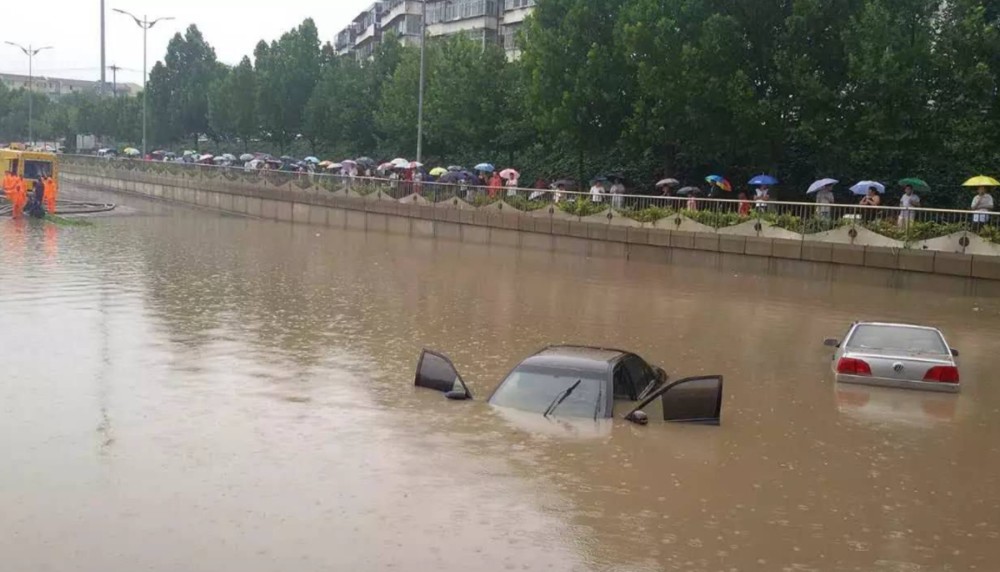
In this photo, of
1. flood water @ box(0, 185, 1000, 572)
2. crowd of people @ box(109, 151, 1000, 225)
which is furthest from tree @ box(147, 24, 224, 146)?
flood water @ box(0, 185, 1000, 572)

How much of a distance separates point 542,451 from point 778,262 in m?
20.2

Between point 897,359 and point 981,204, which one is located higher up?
point 981,204

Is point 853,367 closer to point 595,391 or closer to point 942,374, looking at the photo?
point 942,374

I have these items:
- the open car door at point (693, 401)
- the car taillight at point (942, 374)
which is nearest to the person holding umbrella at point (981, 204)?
the car taillight at point (942, 374)

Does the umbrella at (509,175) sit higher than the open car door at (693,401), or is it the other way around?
the umbrella at (509,175)

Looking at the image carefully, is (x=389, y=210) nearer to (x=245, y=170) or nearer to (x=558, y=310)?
(x=245, y=170)

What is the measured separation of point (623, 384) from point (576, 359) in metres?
0.64

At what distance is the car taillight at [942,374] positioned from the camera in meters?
13.8

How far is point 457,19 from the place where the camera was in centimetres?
7819

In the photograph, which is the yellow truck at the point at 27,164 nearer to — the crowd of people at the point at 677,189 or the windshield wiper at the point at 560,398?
the crowd of people at the point at 677,189

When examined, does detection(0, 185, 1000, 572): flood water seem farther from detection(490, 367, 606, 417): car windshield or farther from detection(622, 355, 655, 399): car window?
detection(622, 355, 655, 399): car window

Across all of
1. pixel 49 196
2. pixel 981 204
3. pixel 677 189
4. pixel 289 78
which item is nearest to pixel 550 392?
pixel 981 204

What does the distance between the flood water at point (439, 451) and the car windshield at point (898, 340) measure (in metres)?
0.81

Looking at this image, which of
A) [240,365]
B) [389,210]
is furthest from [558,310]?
[389,210]
